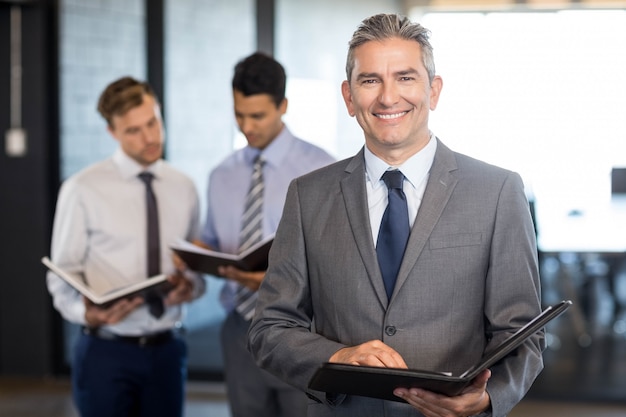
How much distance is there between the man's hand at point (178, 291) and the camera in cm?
332

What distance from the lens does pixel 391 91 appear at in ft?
6.00

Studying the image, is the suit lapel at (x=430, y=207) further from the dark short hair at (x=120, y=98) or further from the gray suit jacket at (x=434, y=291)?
the dark short hair at (x=120, y=98)

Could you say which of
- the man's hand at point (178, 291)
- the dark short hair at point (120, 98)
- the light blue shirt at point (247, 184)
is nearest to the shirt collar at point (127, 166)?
the dark short hair at point (120, 98)

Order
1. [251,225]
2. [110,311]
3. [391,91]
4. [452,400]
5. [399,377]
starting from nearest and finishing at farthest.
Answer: [399,377]
[452,400]
[391,91]
[110,311]
[251,225]

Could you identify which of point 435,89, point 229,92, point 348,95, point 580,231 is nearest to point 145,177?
point 348,95

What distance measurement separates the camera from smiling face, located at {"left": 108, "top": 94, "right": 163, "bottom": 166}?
131 inches

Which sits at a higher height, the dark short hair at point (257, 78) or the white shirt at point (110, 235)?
the dark short hair at point (257, 78)

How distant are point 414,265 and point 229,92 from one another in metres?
3.66

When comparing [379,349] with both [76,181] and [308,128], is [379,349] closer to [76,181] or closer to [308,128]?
[76,181]

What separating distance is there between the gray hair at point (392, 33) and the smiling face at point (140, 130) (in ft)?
5.19

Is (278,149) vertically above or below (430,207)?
above

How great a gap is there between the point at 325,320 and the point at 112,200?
64.5 inches

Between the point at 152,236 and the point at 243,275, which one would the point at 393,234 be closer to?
the point at 243,275

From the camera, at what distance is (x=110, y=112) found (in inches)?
132
